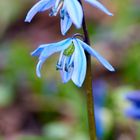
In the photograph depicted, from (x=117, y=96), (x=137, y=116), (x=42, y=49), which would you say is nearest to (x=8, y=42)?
(x=117, y=96)

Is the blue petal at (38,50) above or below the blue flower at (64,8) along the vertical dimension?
below

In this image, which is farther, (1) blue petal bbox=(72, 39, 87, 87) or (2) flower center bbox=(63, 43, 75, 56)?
(2) flower center bbox=(63, 43, 75, 56)

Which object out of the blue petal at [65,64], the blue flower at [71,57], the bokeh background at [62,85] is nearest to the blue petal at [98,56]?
the blue flower at [71,57]

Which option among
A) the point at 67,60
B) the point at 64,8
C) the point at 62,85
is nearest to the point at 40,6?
the point at 64,8

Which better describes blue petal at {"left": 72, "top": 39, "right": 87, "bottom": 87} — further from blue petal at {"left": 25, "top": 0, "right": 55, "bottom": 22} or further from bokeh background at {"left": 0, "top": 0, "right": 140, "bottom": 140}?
bokeh background at {"left": 0, "top": 0, "right": 140, "bottom": 140}

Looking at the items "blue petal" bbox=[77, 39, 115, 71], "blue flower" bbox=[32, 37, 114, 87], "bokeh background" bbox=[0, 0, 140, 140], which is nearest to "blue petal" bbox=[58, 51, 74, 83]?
"blue flower" bbox=[32, 37, 114, 87]

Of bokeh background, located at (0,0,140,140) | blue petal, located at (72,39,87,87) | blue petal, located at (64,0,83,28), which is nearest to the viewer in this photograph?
blue petal, located at (64,0,83,28)

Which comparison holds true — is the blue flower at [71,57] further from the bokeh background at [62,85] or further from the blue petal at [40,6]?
the bokeh background at [62,85]

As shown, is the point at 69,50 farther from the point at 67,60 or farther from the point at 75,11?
the point at 75,11

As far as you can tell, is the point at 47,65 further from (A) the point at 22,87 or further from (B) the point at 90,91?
(B) the point at 90,91
